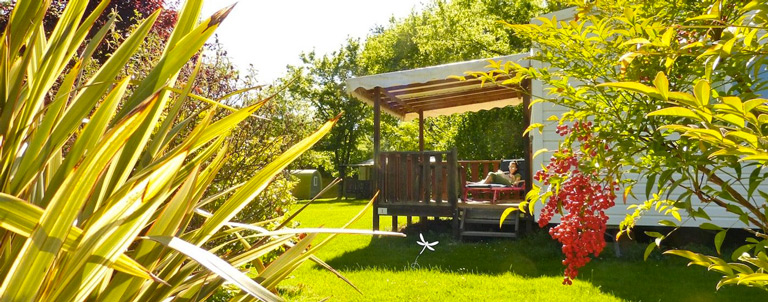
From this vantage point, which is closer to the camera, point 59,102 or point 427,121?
point 59,102

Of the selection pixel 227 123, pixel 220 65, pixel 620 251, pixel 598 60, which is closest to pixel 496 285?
pixel 620 251

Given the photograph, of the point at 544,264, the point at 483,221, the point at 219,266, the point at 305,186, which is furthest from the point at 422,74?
the point at 305,186

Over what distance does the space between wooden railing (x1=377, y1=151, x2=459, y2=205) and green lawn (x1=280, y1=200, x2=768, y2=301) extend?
83 centimetres

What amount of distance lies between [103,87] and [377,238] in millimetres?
9106

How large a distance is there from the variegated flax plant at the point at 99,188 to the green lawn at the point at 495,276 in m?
4.12

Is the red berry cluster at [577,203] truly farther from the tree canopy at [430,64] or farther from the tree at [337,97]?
the tree at [337,97]

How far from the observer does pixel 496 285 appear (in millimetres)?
6641

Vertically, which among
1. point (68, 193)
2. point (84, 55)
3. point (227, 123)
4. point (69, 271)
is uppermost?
point (84, 55)

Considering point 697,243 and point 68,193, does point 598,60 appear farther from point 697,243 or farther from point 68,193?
point 697,243

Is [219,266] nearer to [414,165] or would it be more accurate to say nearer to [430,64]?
[414,165]

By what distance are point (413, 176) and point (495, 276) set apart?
10.7 ft

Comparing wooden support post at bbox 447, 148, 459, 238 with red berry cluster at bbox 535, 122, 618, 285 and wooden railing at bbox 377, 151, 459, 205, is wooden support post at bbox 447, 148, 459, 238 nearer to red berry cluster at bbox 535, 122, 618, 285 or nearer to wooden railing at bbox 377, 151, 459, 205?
wooden railing at bbox 377, 151, 459, 205

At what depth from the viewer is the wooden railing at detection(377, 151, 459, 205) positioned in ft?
33.0

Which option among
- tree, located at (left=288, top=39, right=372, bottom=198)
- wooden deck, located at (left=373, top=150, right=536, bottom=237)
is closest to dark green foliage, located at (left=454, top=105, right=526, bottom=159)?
tree, located at (left=288, top=39, right=372, bottom=198)
